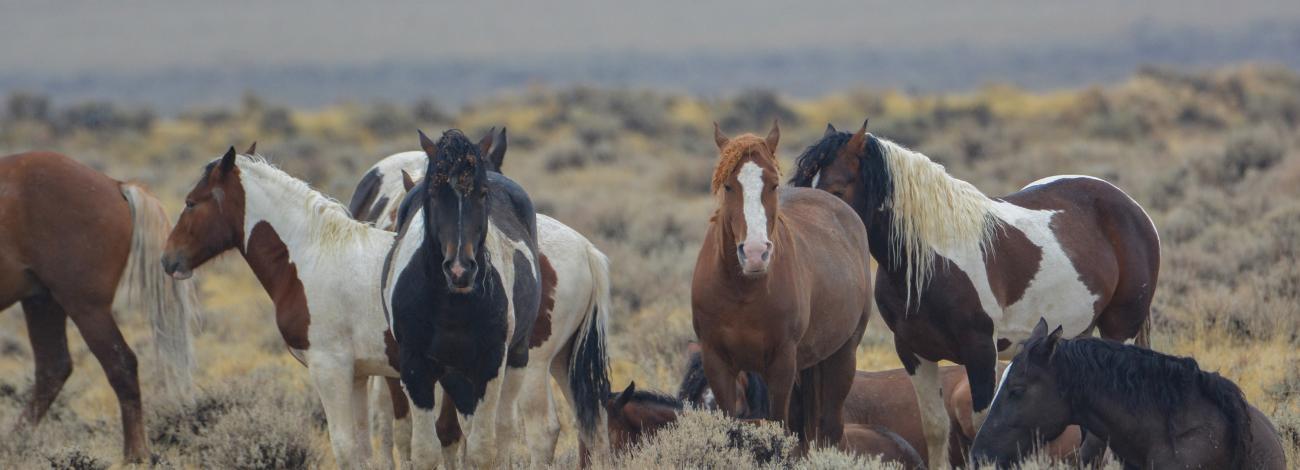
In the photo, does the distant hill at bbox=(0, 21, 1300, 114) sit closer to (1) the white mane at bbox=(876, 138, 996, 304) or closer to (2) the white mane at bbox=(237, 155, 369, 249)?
(1) the white mane at bbox=(876, 138, 996, 304)

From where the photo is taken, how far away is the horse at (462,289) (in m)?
5.38

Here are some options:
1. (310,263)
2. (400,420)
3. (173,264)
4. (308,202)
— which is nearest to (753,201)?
(310,263)

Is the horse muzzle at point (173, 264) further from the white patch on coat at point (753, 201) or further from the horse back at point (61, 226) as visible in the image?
the white patch on coat at point (753, 201)

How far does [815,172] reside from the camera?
6.90 metres

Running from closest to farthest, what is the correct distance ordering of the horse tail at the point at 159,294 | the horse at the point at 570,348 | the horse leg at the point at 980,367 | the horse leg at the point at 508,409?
the horse leg at the point at 508,409
the horse leg at the point at 980,367
the horse at the point at 570,348
the horse tail at the point at 159,294

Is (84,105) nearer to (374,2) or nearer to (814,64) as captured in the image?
(814,64)

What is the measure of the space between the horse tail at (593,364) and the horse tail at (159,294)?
2.67 metres

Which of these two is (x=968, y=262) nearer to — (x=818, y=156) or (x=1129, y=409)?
(x=818, y=156)

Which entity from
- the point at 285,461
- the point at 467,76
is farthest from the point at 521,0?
the point at 285,461

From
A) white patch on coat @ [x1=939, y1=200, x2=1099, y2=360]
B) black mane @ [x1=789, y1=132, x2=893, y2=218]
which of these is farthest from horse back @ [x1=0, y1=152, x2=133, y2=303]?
white patch on coat @ [x1=939, y1=200, x2=1099, y2=360]

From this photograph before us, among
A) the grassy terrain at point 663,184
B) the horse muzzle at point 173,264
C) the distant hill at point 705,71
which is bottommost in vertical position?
the distant hill at point 705,71

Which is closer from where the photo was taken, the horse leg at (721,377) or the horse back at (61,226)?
the horse leg at (721,377)

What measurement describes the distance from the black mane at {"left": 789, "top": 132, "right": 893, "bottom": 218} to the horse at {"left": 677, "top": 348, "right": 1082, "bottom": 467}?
1.17 metres

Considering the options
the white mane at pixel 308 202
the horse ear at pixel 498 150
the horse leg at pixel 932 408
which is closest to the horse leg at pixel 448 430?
the white mane at pixel 308 202
